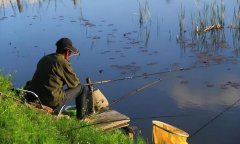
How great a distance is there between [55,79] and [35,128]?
131 cm

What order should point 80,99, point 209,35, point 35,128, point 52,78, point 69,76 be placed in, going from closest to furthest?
point 35,128 → point 52,78 → point 69,76 → point 80,99 → point 209,35

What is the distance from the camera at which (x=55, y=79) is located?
6.24m

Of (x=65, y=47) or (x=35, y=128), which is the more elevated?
(x=65, y=47)

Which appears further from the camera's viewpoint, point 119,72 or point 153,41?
point 153,41

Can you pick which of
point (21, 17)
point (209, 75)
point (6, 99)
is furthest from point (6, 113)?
point (21, 17)

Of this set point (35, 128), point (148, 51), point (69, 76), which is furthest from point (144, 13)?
point (35, 128)

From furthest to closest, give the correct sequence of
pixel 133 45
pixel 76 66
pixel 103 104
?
pixel 133 45 → pixel 76 66 → pixel 103 104

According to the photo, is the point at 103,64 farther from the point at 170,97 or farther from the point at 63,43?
the point at 63,43

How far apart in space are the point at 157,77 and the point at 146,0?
8551 millimetres

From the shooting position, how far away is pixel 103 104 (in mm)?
7121

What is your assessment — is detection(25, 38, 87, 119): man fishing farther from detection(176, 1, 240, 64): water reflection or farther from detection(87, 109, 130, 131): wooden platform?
detection(176, 1, 240, 64): water reflection

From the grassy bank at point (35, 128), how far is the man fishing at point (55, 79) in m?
0.34

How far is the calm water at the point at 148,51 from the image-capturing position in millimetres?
8766

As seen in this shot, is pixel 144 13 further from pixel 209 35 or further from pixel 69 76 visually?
pixel 69 76
